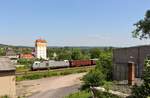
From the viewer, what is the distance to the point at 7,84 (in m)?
27.5

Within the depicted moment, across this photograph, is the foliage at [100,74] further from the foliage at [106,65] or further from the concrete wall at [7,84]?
the concrete wall at [7,84]

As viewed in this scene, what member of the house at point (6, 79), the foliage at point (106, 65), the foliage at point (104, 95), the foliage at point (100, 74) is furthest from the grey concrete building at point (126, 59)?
the house at point (6, 79)

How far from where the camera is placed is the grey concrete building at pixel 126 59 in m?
29.8

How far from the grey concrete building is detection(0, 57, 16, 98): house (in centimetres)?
1337

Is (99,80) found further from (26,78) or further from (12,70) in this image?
(26,78)

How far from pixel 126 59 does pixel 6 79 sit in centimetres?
1474

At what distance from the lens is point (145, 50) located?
29.5m

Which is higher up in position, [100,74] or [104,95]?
[100,74]

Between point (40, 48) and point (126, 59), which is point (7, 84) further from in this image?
point (40, 48)

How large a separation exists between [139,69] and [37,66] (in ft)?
126

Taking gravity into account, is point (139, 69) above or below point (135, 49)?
below

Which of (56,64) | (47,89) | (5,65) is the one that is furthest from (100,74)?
(56,64)

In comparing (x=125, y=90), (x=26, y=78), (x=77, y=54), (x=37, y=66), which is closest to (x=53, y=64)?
(x=37, y=66)

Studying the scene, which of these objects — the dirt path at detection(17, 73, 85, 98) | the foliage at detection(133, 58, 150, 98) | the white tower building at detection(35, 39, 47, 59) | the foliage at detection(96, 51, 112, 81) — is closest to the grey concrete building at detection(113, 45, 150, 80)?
the foliage at detection(96, 51, 112, 81)
